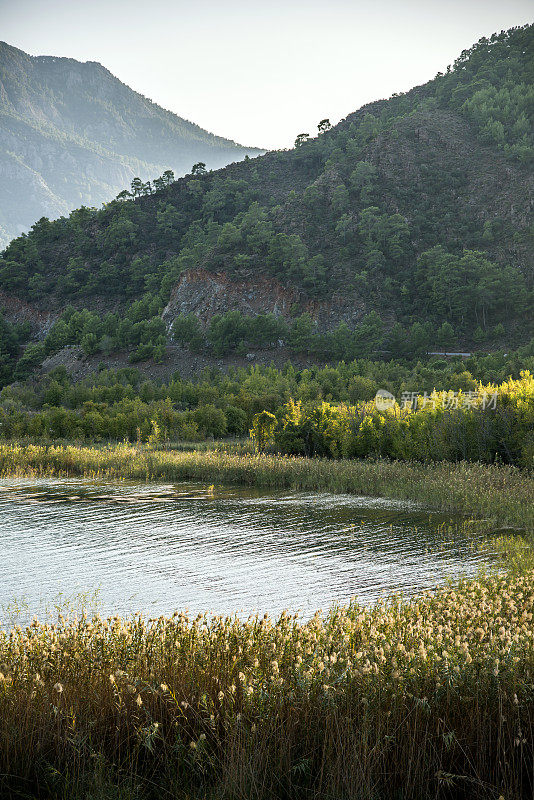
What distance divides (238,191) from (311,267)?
33266mm

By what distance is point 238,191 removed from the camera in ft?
352

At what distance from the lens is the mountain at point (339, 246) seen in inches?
2894

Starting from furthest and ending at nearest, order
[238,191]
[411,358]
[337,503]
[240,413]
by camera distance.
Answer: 1. [238,191]
2. [411,358]
3. [240,413]
4. [337,503]

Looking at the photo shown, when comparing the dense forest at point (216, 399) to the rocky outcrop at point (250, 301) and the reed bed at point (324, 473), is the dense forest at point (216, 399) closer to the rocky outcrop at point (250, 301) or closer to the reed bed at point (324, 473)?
the reed bed at point (324, 473)

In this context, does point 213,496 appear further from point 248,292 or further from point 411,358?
point 248,292

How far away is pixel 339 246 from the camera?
85.2 meters

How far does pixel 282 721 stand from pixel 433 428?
22874mm

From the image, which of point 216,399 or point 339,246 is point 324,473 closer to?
point 216,399

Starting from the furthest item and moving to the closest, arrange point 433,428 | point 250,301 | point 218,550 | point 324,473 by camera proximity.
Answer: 1. point 250,301
2. point 433,428
3. point 324,473
4. point 218,550

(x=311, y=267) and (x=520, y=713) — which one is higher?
(x=311, y=267)

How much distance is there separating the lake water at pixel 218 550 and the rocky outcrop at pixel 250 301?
53200mm

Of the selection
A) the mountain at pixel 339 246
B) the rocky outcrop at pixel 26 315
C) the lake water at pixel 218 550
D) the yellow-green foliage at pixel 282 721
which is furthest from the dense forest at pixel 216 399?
the rocky outcrop at pixel 26 315

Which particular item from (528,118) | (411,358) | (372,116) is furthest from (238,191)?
(411,358)

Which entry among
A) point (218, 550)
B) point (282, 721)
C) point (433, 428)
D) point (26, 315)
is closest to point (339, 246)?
point (26, 315)
